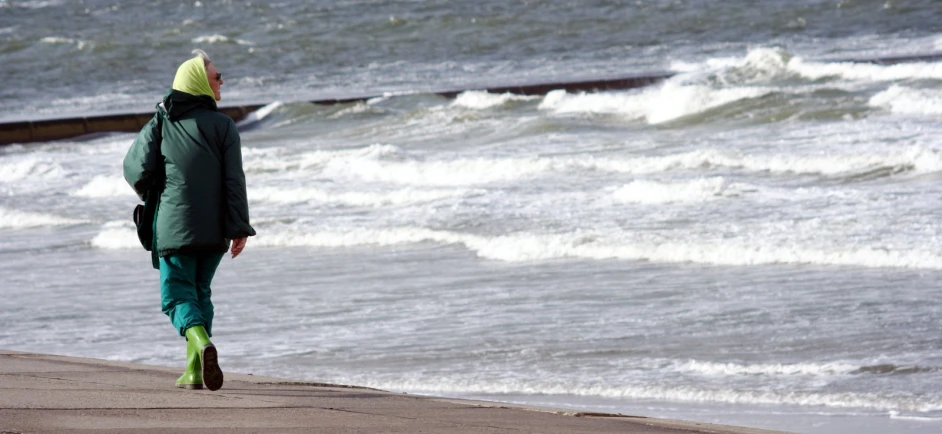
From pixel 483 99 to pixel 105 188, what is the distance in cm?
879

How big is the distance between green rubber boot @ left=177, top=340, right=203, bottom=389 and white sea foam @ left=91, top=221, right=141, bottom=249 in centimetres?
874

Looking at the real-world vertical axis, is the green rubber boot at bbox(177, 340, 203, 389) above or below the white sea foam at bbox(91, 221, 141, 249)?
Result: above

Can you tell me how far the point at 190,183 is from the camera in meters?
5.62

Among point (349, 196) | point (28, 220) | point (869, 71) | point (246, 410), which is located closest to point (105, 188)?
point (28, 220)

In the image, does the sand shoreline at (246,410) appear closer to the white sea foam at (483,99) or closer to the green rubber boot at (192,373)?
the green rubber boot at (192,373)

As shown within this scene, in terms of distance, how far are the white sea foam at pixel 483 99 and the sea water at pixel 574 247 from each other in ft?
0.26

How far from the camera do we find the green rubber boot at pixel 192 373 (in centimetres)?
574

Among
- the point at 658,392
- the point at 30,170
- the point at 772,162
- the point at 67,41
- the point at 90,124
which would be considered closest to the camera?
the point at 658,392

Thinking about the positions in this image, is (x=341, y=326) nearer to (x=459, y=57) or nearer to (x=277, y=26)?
(x=459, y=57)

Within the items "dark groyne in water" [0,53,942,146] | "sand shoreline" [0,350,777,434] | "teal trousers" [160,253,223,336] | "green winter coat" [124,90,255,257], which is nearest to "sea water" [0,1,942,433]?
"dark groyne in water" [0,53,942,146]

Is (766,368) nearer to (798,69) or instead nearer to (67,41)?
(798,69)

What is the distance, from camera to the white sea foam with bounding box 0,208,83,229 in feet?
55.1

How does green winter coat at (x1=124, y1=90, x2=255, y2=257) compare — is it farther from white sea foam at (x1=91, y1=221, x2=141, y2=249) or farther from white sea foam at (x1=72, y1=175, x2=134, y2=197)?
white sea foam at (x1=72, y1=175, x2=134, y2=197)

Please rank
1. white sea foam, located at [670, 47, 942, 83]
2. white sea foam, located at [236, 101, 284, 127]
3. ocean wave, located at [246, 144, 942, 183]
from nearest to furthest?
ocean wave, located at [246, 144, 942, 183]
white sea foam, located at [670, 47, 942, 83]
white sea foam, located at [236, 101, 284, 127]
